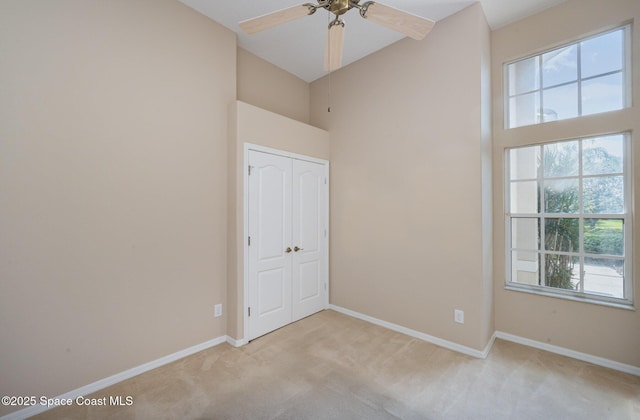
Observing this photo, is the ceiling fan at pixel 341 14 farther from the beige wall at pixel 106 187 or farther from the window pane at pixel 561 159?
the window pane at pixel 561 159

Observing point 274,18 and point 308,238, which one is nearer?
point 274,18

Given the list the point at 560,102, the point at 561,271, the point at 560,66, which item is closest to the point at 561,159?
the point at 560,102

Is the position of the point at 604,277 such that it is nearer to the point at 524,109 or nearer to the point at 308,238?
the point at 524,109

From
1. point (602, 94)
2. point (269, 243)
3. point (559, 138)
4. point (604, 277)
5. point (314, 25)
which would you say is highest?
point (314, 25)

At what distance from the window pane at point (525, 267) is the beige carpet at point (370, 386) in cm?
67

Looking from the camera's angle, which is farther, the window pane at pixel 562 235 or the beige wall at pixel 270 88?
the beige wall at pixel 270 88

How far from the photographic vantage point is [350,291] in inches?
136

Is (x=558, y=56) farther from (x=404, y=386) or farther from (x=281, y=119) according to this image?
(x=404, y=386)

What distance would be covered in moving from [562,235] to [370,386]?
2.30 metres

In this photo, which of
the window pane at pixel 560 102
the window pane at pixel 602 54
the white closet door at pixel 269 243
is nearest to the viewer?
the window pane at pixel 602 54

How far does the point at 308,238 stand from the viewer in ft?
11.2

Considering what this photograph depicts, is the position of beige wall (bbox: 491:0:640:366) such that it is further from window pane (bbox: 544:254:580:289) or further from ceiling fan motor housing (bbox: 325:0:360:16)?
ceiling fan motor housing (bbox: 325:0:360:16)

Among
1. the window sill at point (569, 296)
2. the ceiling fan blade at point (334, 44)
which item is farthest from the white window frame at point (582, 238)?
the ceiling fan blade at point (334, 44)

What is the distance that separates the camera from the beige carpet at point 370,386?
1769 millimetres
